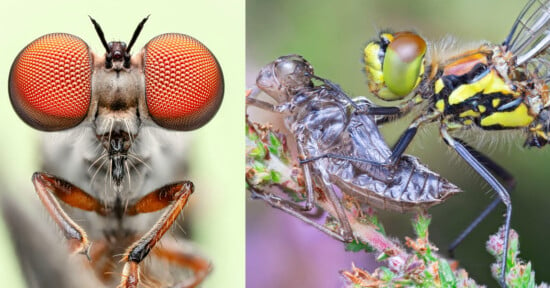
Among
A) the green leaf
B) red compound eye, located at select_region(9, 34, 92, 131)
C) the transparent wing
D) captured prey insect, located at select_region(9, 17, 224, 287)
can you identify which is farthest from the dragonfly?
red compound eye, located at select_region(9, 34, 92, 131)

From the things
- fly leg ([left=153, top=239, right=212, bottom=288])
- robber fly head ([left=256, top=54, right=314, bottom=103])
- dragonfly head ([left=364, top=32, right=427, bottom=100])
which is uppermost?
dragonfly head ([left=364, top=32, right=427, bottom=100])

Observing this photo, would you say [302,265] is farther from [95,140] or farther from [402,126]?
[95,140]

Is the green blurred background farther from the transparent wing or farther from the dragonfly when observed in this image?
the transparent wing

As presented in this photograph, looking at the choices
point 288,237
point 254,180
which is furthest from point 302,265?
point 254,180

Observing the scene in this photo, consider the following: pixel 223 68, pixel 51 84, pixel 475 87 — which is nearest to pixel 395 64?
pixel 475 87

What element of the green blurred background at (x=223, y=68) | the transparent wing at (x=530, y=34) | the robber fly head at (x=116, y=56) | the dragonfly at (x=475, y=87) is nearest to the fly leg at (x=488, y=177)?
the dragonfly at (x=475, y=87)

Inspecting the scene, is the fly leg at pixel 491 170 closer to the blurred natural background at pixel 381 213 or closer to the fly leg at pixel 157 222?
the blurred natural background at pixel 381 213
